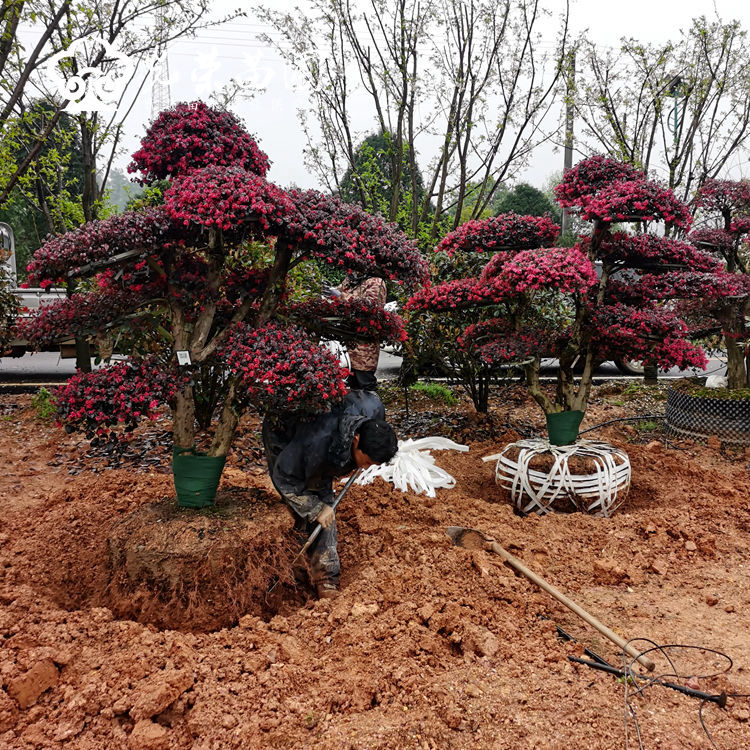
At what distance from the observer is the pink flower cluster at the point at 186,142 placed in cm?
281

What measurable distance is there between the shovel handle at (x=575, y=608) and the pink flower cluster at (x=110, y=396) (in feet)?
6.10

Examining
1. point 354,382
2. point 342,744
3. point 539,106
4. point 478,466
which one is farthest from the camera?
point 539,106

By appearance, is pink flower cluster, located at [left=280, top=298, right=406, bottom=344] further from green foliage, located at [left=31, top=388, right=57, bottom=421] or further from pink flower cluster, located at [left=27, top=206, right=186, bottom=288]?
green foliage, located at [left=31, top=388, right=57, bottom=421]

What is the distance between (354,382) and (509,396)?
10.1ft

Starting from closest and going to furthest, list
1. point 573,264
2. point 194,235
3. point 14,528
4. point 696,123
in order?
point 194,235
point 14,528
point 573,264
point 696,123

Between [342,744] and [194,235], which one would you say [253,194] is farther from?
[342,744]

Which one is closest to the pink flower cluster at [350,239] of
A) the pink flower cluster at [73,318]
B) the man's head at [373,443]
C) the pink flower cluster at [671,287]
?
the man's head at [373,443]

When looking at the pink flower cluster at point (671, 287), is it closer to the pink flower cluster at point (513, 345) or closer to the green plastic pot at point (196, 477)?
the pink flower cluster at point (513, 345)

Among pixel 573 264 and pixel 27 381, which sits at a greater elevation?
pixel 573 264

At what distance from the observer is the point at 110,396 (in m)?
2.61

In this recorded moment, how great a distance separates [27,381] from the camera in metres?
8.98

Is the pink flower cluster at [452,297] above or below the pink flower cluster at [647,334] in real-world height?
above

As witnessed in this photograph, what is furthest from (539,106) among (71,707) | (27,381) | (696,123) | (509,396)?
(27,381)

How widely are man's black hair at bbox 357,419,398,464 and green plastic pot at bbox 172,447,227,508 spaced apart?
2.59ft
